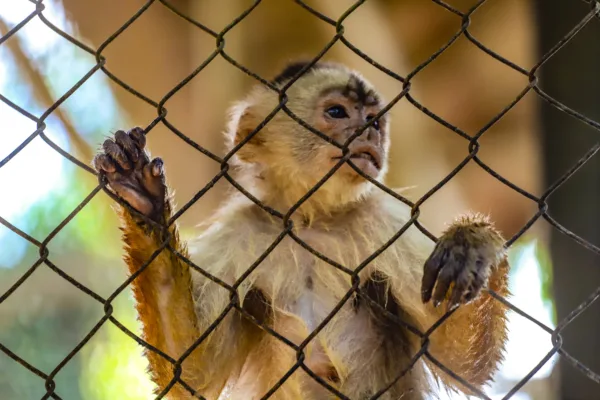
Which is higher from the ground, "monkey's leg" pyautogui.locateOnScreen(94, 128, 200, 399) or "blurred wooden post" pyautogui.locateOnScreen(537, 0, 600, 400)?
"blurred wooden post" pyautogui.locateOnScreen(537, 0, 600, 400)

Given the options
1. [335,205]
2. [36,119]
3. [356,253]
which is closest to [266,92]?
[335,205]

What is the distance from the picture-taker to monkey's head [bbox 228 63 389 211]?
12.1ft

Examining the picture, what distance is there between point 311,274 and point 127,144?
1263 mm

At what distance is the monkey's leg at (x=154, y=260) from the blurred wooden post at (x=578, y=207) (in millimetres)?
2263

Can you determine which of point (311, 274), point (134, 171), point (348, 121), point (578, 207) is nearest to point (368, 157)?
point (348, 121)

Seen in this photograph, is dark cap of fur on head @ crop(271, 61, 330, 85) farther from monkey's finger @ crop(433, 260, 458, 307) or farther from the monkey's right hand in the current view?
monkey's finger @ crop(433, 260, 458, 307)

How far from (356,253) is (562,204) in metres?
1.72

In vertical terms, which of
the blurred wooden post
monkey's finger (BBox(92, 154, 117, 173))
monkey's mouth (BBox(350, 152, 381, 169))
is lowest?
monkey's finger (BBox(92, 154, 117, 173))

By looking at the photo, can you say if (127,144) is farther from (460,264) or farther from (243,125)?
(243,125)

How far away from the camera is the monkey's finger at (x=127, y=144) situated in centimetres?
255

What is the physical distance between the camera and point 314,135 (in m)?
3.88

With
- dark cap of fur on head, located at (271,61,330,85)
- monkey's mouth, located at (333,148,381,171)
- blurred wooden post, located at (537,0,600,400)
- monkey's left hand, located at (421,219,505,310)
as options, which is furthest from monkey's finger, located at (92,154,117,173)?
blurred wooden post, located at (537,0,600,400)

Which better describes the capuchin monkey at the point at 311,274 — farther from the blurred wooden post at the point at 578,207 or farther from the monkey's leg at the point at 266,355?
the blurred wooden post at the point at 578,207

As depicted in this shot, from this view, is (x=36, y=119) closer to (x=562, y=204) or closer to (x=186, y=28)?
(x=562, y=204)
